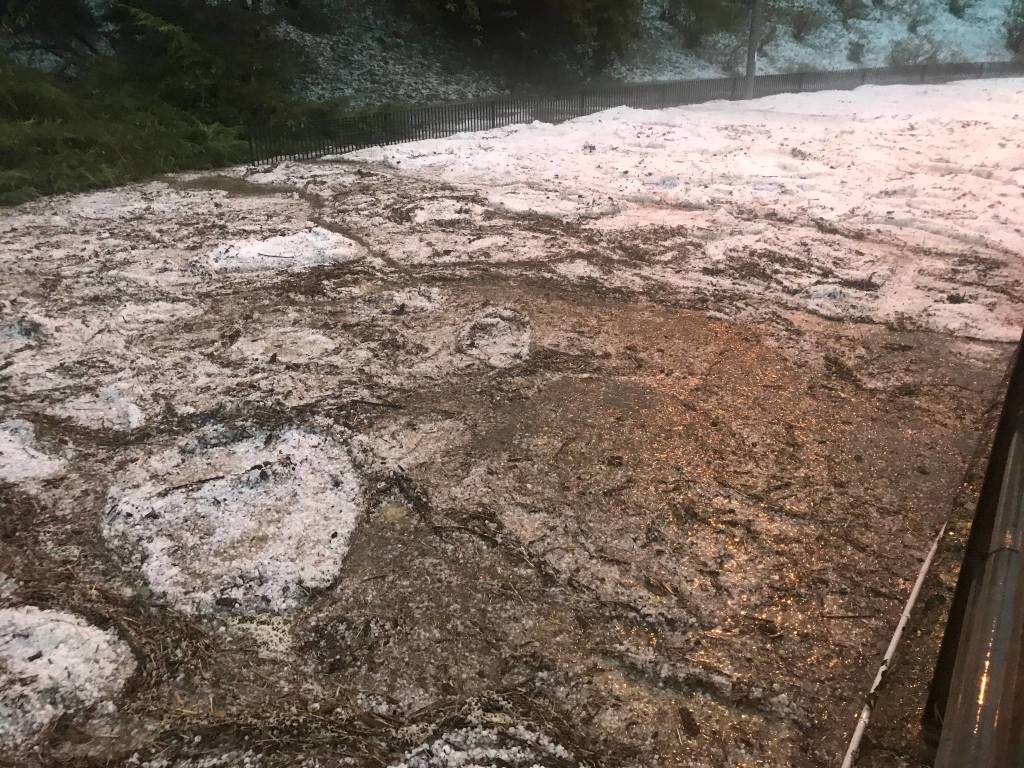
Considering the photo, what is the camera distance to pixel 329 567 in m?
3.21

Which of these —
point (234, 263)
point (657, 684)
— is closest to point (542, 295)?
point (234, 263)

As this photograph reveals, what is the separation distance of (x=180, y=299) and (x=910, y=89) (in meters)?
20.4

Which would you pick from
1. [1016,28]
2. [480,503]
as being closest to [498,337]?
[480,503]

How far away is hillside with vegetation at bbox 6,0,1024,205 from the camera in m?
11.3

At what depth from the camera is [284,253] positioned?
23.5 ft

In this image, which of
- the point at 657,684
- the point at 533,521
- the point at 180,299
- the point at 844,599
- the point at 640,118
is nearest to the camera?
the point at 657,684

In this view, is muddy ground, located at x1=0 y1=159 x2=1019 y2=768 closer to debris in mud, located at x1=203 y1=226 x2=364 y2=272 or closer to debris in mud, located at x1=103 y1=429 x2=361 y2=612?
debris in mud, located at x1=103 y1=429 x2=361 y2=612

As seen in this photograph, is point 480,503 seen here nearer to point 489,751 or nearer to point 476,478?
point 476,478

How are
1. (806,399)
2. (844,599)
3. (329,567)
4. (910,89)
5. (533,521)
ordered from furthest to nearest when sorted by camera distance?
1. (910,89)
2. (806,399)
3. (533,521)
4. (329,567)
5. (844,599)

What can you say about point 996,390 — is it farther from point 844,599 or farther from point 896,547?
point 844,599

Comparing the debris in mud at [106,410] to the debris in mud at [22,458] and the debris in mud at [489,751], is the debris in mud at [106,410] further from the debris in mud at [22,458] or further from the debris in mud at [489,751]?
the debris in mud at [489,751]

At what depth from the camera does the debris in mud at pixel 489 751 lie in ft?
7.73

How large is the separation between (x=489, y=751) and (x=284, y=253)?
19.1 ft

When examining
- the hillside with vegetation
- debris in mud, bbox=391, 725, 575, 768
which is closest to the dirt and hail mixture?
debris in mud, bbox=391, 725, 575, 768
